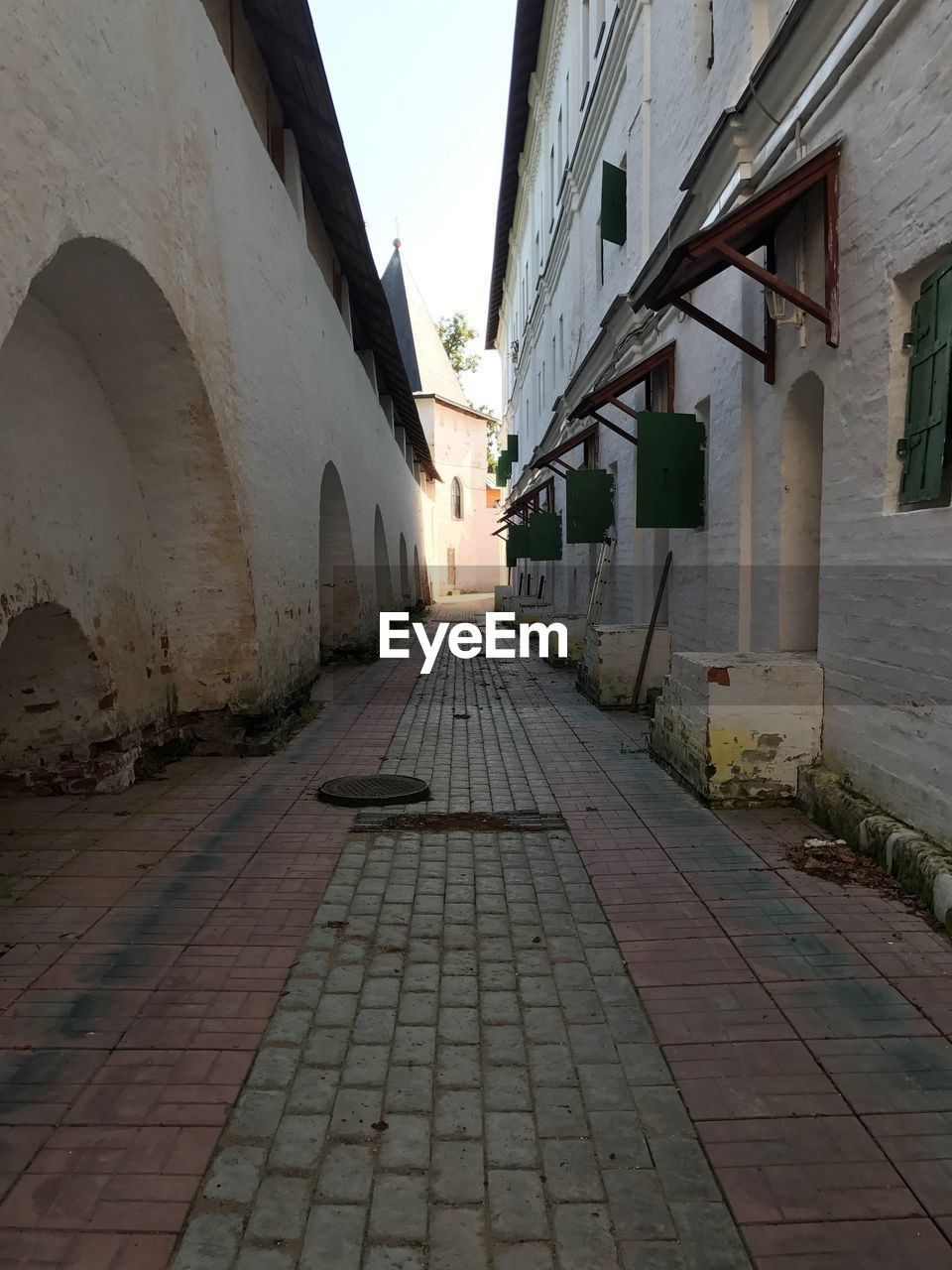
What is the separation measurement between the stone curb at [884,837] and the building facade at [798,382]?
0.10 metres

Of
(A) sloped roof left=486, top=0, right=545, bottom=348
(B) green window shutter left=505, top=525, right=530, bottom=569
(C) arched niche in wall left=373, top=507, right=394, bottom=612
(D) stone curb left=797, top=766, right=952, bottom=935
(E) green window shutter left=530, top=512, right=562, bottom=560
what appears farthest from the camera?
(B) green window shutter left=505, top=525, right=530, bottom=569

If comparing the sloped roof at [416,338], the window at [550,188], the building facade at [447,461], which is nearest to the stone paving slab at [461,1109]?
the window at [550,188]

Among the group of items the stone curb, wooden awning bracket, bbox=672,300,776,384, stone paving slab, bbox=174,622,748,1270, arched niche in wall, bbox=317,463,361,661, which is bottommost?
stone paving slab, bbox=174,622,748,1270

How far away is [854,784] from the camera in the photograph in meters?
5.07

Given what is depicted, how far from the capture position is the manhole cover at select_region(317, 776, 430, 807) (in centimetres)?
599

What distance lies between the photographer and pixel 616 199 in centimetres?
1191

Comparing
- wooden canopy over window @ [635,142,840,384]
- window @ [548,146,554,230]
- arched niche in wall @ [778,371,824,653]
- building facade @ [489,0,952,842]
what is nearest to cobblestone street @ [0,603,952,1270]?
building facade @ [489,0,952,842]

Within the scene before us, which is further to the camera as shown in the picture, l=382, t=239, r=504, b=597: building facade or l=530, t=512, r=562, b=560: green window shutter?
l=382, t=239, r=504, b=597: building facade

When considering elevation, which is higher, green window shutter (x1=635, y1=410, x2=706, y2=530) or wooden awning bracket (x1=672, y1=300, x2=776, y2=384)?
wooden awning bracket (x1=672, y1=300, x2=776, y2=384)

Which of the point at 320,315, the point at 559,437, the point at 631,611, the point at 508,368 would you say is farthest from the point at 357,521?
the point at 508,368

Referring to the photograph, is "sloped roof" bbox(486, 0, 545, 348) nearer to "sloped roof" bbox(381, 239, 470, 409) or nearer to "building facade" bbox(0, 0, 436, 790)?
"sloped roof" bbox(381, 239, 470, 409)

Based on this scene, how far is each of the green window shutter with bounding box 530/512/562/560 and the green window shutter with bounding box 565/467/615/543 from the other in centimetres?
499

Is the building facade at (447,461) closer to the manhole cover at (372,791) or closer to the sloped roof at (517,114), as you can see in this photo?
the sloped roof at (517,114)

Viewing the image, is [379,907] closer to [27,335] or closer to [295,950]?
[295,950]
